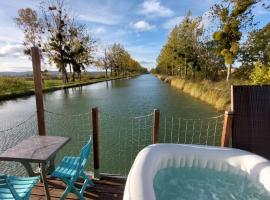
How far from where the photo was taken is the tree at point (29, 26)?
70.9ft

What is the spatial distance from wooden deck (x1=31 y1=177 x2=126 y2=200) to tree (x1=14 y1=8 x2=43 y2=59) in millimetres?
22353

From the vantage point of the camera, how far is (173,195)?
2674 millimetres

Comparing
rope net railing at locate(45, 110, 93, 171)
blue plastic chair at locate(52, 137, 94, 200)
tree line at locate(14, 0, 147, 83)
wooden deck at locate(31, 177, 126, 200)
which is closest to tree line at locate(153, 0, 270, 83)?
rope net railing at locate(45, 110, 93, 171)

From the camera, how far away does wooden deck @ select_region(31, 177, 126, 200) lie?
2.45 meters

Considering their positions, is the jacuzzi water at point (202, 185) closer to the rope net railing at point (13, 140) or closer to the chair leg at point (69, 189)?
the chair leg at point (69, 189)

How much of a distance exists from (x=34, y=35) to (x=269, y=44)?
71.8 feet

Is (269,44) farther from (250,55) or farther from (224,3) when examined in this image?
(224,3)

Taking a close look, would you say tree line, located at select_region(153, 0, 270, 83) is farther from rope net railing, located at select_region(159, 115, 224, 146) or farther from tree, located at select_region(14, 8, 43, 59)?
tree, located at select_region(14, 8, 43, 59)

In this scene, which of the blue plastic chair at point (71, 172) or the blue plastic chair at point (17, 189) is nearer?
the blue plastic chair at point (17, 189)

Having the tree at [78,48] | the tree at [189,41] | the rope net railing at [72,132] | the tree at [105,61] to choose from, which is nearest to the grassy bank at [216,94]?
the tree at [189,41]

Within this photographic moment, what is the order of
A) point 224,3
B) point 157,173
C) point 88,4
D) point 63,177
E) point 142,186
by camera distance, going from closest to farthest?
1. point 142,186
2. point 63,177
3. point 157,173
4. point 88,4
5. point 224,3

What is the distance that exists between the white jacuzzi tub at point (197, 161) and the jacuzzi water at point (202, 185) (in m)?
0.08

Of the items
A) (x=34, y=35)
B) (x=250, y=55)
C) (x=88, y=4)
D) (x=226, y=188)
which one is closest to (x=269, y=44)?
(x=250, y=55)

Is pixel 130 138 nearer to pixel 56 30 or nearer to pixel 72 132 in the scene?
pixel 72 132
